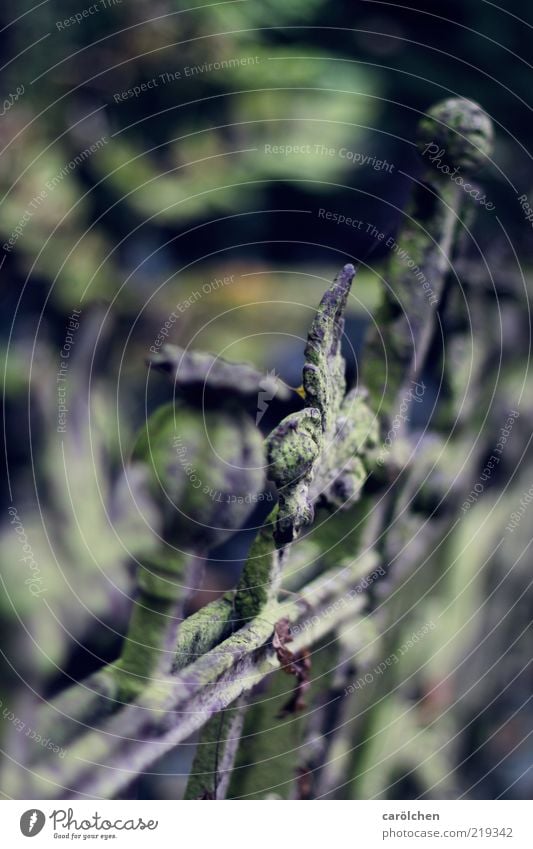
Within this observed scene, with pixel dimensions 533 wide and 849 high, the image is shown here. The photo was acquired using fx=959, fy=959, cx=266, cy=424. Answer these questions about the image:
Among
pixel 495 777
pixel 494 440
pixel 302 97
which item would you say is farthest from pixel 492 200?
pixel 495 777

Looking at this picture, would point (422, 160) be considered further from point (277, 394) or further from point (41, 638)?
point (41, 638)
